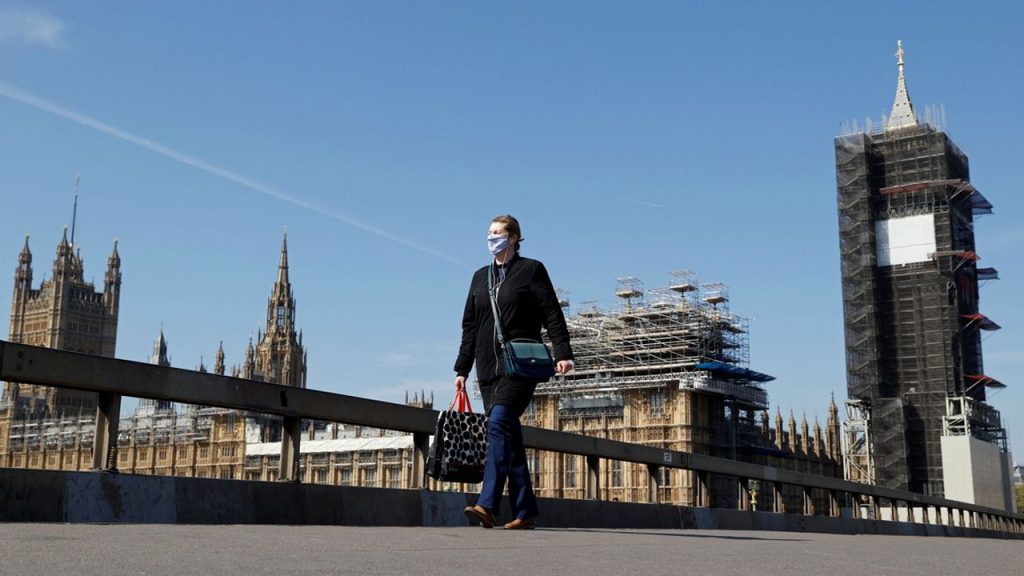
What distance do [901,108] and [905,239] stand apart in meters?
16.9

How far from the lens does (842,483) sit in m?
16.9

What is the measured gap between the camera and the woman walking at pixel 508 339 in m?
7.09

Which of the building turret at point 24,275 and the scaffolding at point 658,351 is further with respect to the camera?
the building turret at point 24,275

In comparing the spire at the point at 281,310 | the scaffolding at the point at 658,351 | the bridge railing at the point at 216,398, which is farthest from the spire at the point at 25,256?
the bridge railing at the point at 216,398

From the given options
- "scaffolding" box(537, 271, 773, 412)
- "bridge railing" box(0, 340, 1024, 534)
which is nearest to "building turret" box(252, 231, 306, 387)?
"scaffolding" box(537, 271, 773, 412)

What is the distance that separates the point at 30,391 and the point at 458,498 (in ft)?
493

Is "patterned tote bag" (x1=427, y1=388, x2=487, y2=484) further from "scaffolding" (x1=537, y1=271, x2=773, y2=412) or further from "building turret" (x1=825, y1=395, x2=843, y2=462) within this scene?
"building turret" (x1=825, y1=395, x2=843, y2=462)

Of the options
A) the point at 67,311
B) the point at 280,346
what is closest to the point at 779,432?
the point at 280,346

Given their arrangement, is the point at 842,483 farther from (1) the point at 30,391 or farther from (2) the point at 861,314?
(1) the point at 30,391

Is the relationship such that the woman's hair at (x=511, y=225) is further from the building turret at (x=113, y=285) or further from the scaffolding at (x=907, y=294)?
the building turret at (x=113, y=285)

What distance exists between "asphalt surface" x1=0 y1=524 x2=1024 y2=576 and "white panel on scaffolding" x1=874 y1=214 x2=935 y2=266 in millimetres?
71883

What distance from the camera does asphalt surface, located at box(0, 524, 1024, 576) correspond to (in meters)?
3.95

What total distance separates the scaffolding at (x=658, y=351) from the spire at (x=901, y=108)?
19.0 metres

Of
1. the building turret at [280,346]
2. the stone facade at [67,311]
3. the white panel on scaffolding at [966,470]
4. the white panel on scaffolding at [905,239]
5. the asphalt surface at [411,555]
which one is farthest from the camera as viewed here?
the stone facade at [67,311]
